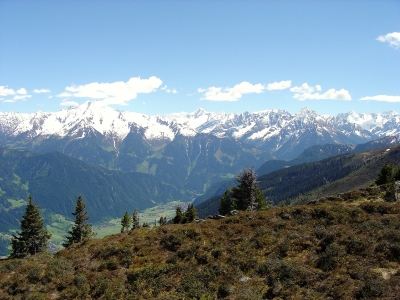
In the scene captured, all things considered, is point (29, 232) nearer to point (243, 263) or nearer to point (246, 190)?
point (246, 190)

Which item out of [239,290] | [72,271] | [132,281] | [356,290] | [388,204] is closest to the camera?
[356,290]

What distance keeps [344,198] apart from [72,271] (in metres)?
38.0

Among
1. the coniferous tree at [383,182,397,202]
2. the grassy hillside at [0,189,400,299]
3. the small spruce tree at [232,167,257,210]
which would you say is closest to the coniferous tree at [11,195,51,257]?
the grassy hillside at [0,189,400,299]

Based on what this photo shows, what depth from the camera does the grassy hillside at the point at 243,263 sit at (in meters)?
20.8

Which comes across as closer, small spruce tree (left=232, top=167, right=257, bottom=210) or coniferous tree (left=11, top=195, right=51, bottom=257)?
coniferous tree (left=11, top=195, right=51, bottom=257)

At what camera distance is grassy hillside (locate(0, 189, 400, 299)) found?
20.8 meters

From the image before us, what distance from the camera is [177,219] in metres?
88.8

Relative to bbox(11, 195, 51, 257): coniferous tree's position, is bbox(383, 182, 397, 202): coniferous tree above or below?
Result: above

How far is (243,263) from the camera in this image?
2511 centimetres

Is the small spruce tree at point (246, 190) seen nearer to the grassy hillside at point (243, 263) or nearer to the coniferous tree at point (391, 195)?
the coniferous tree at point (391, 195)

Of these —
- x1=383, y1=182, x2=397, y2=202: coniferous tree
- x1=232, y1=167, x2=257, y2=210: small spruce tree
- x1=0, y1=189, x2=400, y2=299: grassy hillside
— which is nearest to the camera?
x1=0, y1=189, x2=400, y2=299: grassy hillside

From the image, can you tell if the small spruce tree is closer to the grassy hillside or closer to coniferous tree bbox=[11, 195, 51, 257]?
the grassy hillside

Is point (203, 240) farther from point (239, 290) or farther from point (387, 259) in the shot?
point (387, 259)

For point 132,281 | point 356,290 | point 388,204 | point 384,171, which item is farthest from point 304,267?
point 384,171
